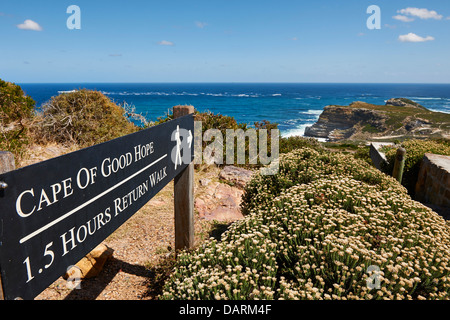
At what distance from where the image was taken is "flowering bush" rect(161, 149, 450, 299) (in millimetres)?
2285

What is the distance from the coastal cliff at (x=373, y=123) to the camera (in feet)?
165

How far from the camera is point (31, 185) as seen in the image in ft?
4.88

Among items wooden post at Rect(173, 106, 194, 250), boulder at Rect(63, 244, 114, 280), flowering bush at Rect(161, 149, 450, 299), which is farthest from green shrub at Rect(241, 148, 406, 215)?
boulder at Rect(63, 244, 114, 280)

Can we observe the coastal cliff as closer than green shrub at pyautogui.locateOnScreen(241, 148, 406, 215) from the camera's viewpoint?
No

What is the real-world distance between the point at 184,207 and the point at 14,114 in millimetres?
7445

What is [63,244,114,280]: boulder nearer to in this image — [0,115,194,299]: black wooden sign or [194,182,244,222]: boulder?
[0,115,194,299]: black wooden sign

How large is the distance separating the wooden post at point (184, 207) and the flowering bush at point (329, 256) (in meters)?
0.78

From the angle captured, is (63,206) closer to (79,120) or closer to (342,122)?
(79,120)

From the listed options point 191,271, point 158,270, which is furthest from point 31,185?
point 158,270

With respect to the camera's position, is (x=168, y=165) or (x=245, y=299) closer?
(x=245, y=299)

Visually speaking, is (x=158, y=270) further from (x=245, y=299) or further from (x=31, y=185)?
(x=31, y=185)

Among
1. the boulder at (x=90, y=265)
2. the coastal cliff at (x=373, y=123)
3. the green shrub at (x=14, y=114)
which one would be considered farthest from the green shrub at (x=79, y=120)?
the coastal cliff at (x=373, y=123)

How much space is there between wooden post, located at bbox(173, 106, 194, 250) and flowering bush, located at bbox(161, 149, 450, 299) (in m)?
0.78
